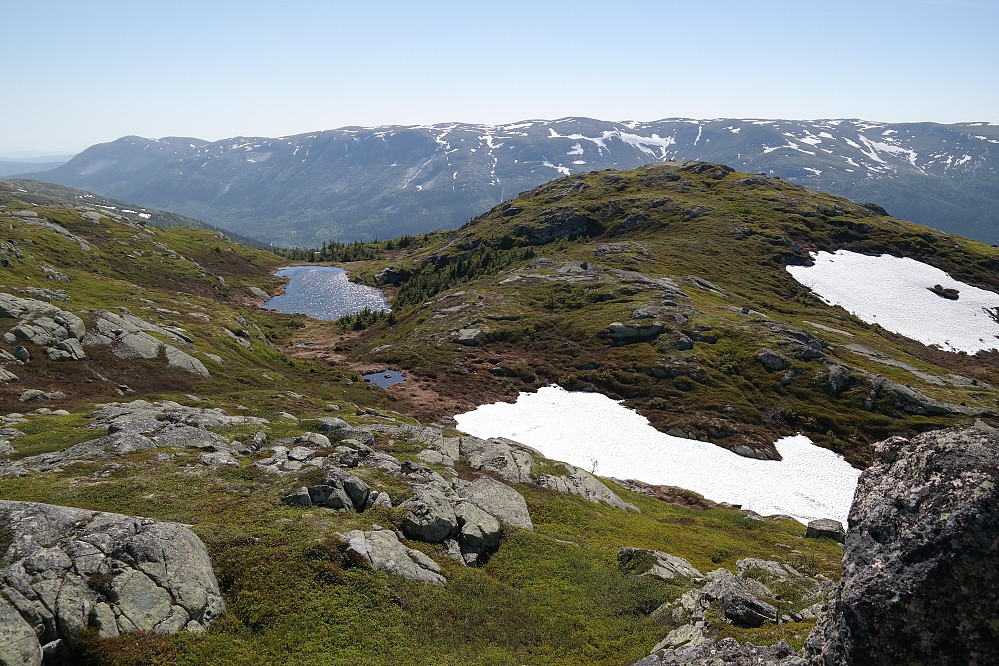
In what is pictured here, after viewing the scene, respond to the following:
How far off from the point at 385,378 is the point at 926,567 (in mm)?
76789

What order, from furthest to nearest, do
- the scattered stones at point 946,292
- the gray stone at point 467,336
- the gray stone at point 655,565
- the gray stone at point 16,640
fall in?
the scattered stones at point 946,292 → the gray stone at point 467,336 → the gray stone at point 655,565 → the gray stone at point 16,640

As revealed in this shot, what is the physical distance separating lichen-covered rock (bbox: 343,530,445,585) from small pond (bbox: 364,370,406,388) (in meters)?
56.4

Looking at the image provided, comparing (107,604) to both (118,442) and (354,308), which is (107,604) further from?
(354,308)

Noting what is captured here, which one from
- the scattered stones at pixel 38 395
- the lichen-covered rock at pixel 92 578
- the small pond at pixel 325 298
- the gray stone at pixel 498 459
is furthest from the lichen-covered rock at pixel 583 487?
the small pond at pixel 325 298

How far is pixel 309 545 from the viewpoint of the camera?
20312 mm

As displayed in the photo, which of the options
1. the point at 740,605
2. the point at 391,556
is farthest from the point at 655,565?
the point at 391,556

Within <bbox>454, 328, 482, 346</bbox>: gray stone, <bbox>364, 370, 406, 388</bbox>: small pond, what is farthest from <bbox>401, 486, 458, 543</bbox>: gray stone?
<bbox>454, 328, 482, 346</bbox>: gray stone

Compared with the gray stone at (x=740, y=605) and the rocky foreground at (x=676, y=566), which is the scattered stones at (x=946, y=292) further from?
the gray stone at (x=740, y=605)

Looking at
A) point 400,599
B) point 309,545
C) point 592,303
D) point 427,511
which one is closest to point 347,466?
point 427,511

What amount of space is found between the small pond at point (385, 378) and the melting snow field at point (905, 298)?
105237 millimetres

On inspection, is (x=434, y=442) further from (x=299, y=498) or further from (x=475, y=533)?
(x=299, y=498)

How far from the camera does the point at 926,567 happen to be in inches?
403

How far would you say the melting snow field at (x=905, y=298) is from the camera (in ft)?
339

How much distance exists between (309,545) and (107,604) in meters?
6.95
